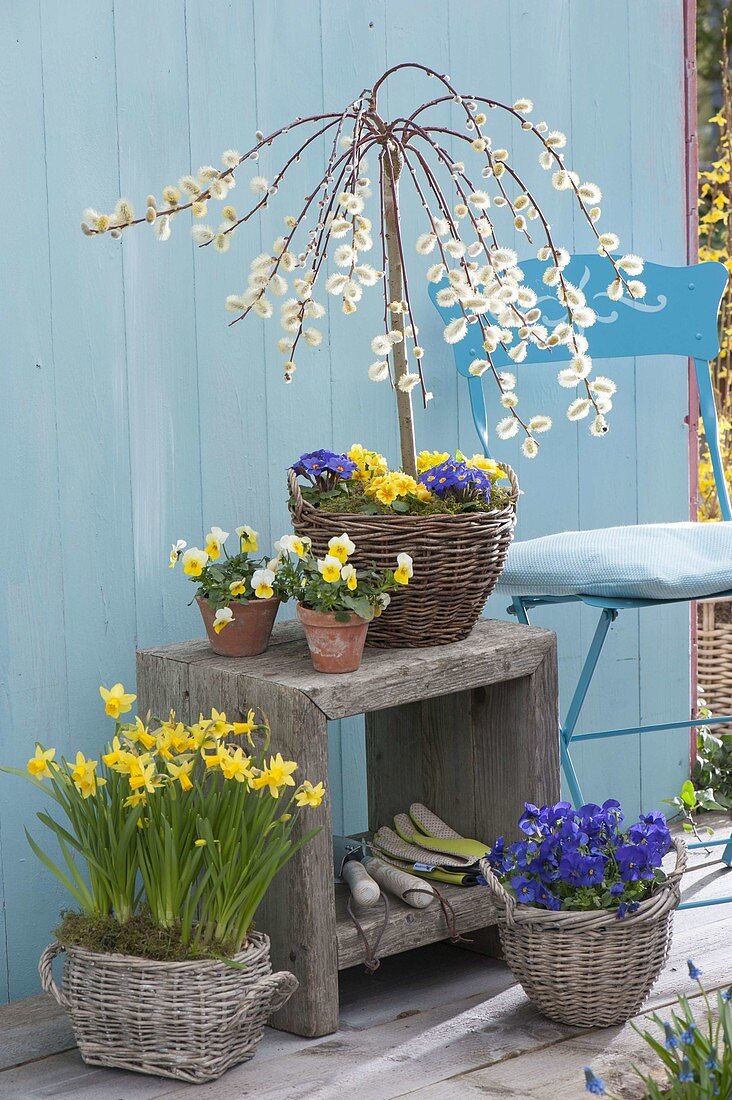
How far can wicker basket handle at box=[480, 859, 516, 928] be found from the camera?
71.8 inches

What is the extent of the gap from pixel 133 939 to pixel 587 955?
586 millimetres

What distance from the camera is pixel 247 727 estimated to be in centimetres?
174

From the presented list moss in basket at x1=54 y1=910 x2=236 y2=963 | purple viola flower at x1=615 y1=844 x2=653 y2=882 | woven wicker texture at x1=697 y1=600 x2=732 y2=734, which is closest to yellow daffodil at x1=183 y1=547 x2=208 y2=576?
moss in basket at x1=54 y1=910 x2=236 y2=963

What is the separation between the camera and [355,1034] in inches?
73.2

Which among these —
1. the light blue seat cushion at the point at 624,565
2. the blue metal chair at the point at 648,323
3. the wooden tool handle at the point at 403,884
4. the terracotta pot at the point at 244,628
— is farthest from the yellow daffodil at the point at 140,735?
the blue metal chair at the point at 648,323

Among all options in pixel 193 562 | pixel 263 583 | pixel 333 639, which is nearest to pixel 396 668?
pixel 333 639

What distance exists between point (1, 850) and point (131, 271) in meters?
0.87

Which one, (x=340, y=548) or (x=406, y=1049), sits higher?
(x=340, y=548)

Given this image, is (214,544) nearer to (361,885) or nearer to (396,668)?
(396,668)

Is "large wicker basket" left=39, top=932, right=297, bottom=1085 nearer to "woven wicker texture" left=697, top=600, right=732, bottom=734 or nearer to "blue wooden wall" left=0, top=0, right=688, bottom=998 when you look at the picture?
"blue wooden wall" left=0, top=0, right=688, bottom=998

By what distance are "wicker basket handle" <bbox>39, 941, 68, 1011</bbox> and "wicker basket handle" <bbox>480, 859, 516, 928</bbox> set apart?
0.56 m

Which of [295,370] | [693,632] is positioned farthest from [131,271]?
[693,632]

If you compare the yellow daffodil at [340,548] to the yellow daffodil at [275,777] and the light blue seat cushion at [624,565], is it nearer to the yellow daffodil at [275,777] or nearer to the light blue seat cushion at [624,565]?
the yellow daffodil at [275,777]

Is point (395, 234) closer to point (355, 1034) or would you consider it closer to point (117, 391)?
point (117, 391)
